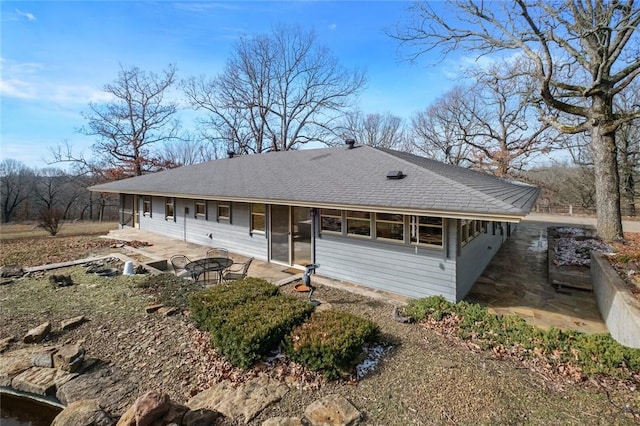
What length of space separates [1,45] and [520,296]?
13529 mm

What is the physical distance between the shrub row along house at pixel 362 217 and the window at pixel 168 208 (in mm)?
945

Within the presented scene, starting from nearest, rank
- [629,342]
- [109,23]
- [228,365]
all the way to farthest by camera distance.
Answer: [228,365], [629,342], [109,23]

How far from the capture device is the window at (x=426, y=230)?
6480mm

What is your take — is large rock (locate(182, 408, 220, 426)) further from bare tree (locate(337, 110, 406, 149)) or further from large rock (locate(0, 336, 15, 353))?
bare tree (locate(337, 110, 406, 149))

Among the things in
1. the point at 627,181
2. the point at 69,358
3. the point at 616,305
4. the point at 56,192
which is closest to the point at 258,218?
the point at 69,358

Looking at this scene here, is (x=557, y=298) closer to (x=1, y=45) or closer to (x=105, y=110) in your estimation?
(x=1, y=45)

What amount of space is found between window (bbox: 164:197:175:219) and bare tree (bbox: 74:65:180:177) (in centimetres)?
1666

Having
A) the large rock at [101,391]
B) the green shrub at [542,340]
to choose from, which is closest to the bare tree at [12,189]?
the large rock at [101,391]

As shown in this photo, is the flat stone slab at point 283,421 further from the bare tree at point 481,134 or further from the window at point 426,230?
the bare tree at point 481,134

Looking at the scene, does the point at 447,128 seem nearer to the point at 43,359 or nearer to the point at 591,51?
the point at 591,51

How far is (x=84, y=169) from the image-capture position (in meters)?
28.3

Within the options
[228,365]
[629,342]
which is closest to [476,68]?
[629,342]

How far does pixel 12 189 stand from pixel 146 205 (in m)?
34.7

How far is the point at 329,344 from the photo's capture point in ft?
12.4
